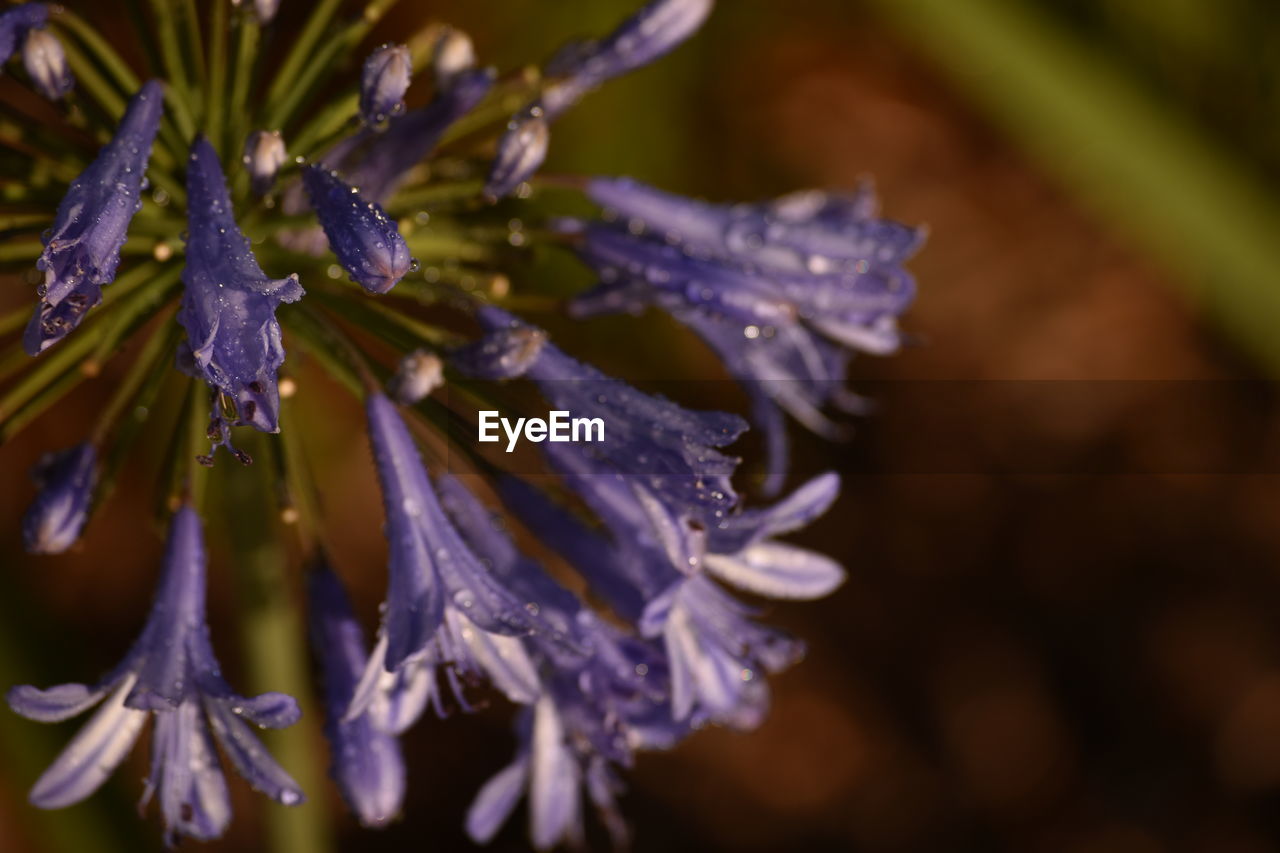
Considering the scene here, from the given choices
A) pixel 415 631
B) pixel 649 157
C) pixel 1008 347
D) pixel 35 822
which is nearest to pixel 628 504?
pixel 415 631

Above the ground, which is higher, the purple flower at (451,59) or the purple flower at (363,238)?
the purple flower at (451,59)

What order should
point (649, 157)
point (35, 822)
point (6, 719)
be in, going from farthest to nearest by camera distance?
point (649, 157) < point (35, 822) < point (6, 719)

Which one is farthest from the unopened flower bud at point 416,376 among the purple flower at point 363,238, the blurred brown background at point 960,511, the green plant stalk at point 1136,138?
the blurred brown background at point 960,511

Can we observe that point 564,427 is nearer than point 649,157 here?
Yes

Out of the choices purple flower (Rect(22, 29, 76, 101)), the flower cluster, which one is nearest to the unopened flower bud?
the flower cluster

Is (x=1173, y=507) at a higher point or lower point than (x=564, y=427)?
lower

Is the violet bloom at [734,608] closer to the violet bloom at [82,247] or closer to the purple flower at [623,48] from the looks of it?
the purple flower at [623,48]

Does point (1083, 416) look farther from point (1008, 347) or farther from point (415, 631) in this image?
point (415, 631)
